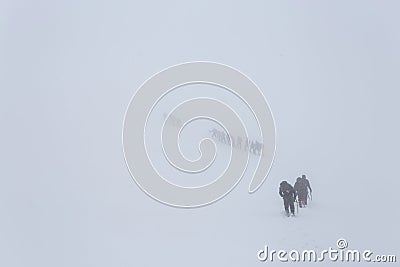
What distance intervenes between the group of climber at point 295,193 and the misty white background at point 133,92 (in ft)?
0.08

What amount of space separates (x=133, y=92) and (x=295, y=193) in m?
0.58

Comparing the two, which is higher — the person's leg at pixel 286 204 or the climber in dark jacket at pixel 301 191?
the climber in dark jacket at pixel 301 191

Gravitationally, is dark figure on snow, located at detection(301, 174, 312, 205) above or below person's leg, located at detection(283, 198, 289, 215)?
above

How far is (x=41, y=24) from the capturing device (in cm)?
150

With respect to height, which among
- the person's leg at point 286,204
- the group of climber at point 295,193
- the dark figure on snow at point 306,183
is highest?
the dark figure on snow at point 306,183

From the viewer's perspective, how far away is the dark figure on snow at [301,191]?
4.89 ft

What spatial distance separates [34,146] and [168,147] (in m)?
0.40

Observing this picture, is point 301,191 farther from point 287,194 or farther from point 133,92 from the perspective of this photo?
point 133,92

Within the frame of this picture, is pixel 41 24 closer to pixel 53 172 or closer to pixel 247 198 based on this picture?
pixel 53 172

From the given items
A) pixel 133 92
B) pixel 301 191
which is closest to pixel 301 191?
pixel 301 191

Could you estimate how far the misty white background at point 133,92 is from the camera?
4.86 ft

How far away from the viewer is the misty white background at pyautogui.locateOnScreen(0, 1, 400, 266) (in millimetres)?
1481

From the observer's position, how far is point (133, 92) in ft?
4.91

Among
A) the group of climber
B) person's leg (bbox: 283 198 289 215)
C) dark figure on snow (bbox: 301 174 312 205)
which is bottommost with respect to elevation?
person's leg (bbox: 283 198 289 215)
